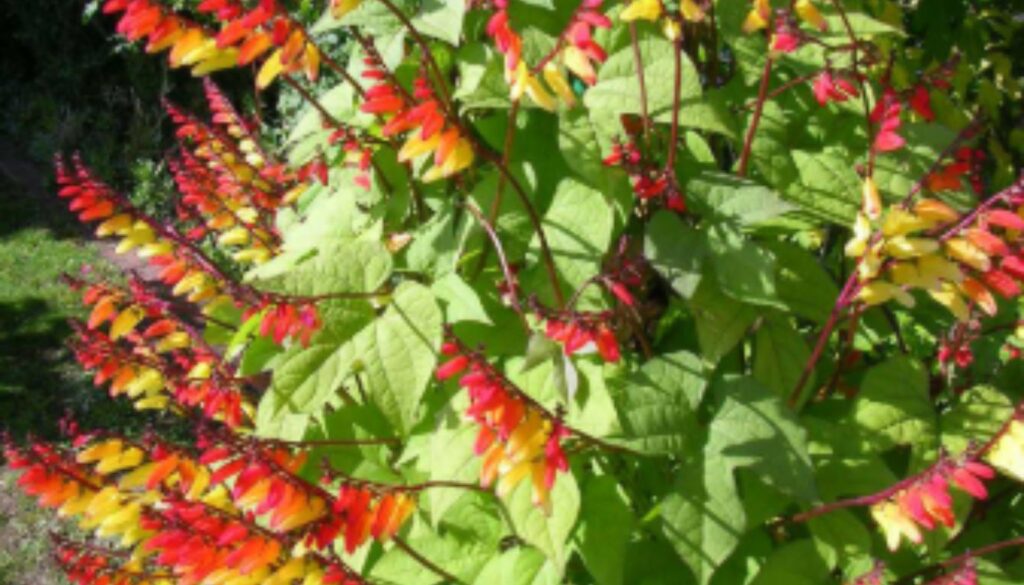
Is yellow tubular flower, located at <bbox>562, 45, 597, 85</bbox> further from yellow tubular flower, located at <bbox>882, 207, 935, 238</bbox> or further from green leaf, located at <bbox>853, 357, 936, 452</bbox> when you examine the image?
green leaf, located at <bbox>853, 357, 936, 452</bbox>

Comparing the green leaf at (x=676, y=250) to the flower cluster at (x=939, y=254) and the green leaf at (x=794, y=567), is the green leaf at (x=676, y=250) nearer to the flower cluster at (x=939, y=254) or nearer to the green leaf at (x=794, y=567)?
the flower cluster at (x=939, y=254)

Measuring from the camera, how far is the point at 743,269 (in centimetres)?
144

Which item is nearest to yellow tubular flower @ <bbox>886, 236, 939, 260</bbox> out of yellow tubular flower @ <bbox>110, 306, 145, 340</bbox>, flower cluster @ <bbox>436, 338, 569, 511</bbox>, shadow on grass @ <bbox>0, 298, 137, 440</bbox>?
flower cluster @ <bbox>436, 338, 569, 511</bbox>

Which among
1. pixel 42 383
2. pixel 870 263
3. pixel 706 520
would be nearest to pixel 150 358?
pixel 706 520

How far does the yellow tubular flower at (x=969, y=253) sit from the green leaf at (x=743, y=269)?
233 millimetres

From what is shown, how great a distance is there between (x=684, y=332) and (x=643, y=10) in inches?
23.6

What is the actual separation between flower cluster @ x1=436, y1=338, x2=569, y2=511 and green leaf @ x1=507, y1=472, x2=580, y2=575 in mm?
110

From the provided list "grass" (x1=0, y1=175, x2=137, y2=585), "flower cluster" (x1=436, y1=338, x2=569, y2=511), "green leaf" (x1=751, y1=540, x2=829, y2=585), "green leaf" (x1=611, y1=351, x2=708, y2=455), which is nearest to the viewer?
"flower cluster" (x1=436, y1=338, x2=569, y2=511)

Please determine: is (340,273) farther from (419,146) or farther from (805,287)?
(805,287)

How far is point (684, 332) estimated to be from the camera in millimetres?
1731

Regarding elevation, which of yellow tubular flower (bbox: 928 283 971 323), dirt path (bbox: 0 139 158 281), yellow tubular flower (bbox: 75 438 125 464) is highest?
yellow tubular flower (bbox: 928 283 971 323)

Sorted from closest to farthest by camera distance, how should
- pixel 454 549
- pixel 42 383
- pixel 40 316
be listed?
pixel 454 549 → pixel 42 383 → pixel 40 316

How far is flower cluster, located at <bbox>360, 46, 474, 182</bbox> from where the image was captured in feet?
4.45

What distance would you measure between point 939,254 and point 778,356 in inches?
12.0
